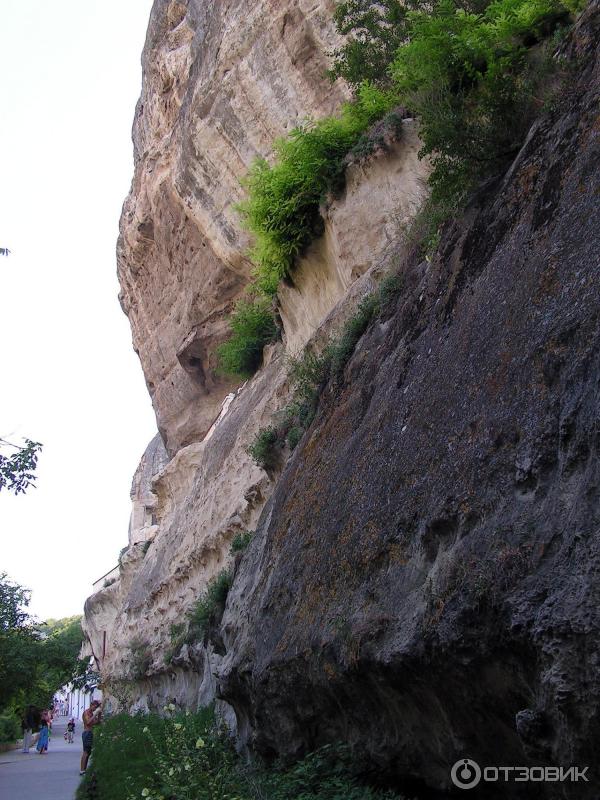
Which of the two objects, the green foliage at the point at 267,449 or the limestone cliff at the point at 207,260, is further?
the limestone cliff at the point at 207,260

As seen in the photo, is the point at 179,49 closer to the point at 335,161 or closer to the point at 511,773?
the point at 335,161

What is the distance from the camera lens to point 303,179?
12.5 metres

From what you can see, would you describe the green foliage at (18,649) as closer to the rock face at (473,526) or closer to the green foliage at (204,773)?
the green foliage at (204,773)

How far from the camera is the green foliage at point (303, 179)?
12.4 meters

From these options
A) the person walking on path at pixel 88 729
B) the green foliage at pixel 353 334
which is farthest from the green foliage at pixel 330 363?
the person walking on path at pixel 88 729

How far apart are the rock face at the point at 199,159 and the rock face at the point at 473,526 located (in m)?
11.9

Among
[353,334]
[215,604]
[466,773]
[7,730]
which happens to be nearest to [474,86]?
[353,334]

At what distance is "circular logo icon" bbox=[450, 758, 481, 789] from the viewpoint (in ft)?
13.9

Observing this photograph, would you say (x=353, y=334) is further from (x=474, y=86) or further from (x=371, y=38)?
(x=371, y=38)

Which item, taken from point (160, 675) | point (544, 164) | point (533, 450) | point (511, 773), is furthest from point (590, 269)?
point (160, 675)

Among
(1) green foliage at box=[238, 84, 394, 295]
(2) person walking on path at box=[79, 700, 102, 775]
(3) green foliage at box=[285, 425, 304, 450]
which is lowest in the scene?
(2) person walking on path at box=[79, 700, 102, 775]

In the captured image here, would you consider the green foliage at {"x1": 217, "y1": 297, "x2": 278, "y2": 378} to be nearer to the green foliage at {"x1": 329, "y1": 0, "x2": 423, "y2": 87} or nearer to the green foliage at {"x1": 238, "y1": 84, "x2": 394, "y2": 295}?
the green foliage at {"x1": 238, "y1": 84, "x2": 394, "y2": 295}

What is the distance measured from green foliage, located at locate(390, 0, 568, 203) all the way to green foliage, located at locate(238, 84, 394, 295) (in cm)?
393

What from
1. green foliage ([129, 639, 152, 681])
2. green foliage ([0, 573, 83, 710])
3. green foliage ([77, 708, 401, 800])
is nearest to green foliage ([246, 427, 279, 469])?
green foliage ([77, 708, 401, 800])
